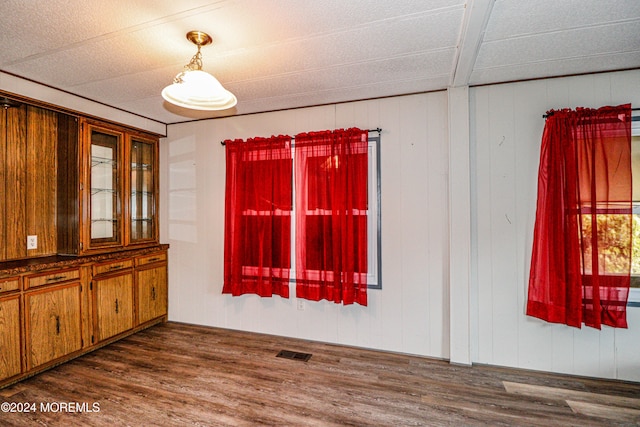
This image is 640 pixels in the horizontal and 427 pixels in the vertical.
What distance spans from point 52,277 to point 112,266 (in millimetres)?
557

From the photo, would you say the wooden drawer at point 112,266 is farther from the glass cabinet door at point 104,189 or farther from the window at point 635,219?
the window at point 635,219

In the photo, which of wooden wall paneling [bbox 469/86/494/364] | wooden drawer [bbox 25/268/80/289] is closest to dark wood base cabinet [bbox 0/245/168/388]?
wooden drawer [bbox 25/268/80/289]

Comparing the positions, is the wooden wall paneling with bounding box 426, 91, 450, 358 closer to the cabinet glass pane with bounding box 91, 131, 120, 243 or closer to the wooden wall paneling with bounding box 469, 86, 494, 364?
the wooden wall paneling with bounding box 469, 86, 494, 364

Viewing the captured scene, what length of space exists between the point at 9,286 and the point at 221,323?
1.95 metres

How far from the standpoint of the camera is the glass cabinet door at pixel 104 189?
322 centimetres

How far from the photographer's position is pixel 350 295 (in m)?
3.09

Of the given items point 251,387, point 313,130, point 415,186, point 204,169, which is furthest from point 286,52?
point 251,387

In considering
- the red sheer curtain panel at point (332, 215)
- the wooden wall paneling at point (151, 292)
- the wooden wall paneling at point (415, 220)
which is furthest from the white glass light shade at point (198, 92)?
the wooden wall paneling at point (151, 292)

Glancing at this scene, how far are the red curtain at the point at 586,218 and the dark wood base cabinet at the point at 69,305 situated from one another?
13.3 feet

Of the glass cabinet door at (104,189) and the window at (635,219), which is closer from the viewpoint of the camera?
the window at (635,219)

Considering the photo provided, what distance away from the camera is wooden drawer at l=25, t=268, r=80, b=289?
8.39 ft

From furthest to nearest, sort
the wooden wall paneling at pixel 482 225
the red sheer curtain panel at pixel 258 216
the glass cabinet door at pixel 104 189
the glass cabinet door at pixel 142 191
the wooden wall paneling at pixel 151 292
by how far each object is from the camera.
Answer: the glass cabinet door at pixel 142 191, the wooden wall paneling at pixel 151 292, the red sheer curtain panel at pixel 258 216, the glass cabinet door at pixel 104 189, the wooden wall paneling at pixel 482 225

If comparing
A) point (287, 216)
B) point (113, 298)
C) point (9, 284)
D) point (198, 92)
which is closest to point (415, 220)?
point (287, 216)

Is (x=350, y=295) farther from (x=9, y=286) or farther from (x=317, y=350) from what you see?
(x=9, y=286)
